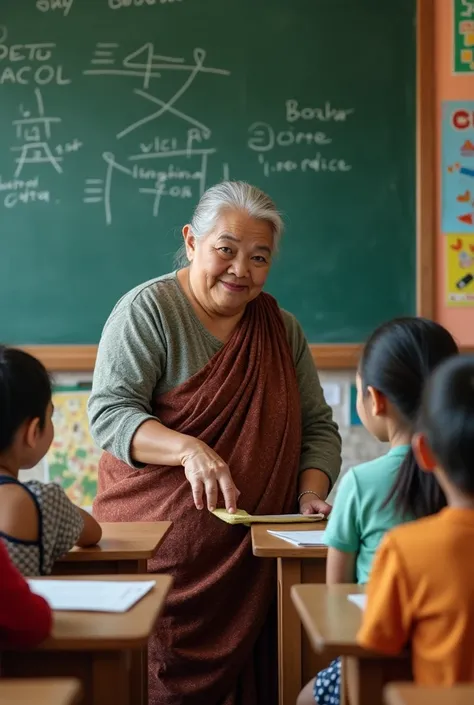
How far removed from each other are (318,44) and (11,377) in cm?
229

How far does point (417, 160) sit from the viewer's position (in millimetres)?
3479

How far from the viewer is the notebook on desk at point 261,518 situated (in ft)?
6.76

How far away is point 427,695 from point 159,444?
131 centimetres

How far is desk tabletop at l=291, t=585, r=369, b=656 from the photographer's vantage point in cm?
123

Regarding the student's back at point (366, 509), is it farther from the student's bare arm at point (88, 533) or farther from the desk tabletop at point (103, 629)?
the student's bare arm at point (88, 533)

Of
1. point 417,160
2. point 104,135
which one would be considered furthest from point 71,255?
point 417,160

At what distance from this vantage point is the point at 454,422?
3.88 feet

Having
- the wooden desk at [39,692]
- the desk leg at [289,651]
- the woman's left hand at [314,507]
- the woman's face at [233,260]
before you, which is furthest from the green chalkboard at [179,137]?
the wooden desk at [39,692]

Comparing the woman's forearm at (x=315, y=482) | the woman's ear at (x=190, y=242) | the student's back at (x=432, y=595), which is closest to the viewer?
the student's back at (x=432, y=595)

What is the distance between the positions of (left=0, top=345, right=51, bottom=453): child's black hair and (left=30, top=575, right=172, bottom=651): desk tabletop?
0.42 metres

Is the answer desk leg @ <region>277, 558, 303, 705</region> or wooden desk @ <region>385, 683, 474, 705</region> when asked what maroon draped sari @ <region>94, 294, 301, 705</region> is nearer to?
desk leg @ <region>277, 558, 303, 705</region>

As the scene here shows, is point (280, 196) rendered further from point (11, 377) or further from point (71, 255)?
point (11, 377)

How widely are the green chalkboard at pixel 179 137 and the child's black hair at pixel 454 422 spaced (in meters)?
2.29

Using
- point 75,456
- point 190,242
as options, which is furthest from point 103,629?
point 75,456
